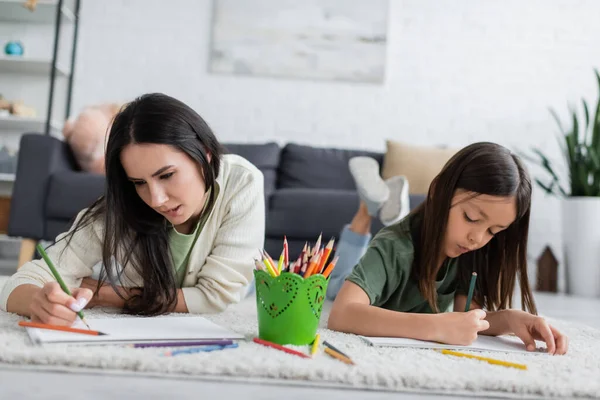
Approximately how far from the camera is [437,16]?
3645 mm

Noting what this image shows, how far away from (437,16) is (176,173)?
2.93 m

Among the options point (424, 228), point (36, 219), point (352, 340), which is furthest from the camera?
point (36, 219)

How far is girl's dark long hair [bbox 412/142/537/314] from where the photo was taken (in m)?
1.13

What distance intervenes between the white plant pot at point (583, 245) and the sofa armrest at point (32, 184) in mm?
2408

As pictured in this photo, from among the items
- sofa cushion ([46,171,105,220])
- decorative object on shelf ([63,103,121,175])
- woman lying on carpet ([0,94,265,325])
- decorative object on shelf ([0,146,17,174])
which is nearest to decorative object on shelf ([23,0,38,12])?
decorative object on shelf ([0,146,17,174])

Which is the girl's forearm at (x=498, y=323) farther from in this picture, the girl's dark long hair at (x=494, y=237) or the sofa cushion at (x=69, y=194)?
the sofa cushion at (x=69, y=194)

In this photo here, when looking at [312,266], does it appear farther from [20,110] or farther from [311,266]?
[20,110]

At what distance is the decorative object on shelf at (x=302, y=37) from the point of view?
3590 millimetres

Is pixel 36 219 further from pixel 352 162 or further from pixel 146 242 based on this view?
pixel 146 242

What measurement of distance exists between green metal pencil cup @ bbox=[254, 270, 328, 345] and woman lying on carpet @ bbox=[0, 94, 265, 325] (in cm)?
29

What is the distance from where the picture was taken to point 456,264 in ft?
4.23

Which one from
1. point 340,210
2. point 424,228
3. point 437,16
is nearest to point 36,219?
point 340,210

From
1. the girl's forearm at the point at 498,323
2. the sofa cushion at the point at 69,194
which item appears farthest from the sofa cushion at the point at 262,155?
the girl's forearm at the point at 498,323

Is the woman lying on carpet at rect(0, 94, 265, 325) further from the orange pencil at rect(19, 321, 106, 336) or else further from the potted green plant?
the potted green plant
